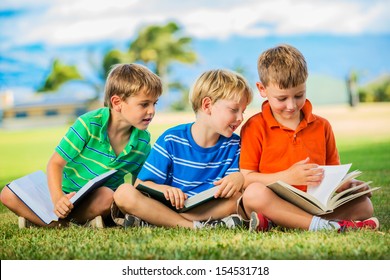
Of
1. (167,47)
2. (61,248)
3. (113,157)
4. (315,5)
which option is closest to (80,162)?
(113,157)

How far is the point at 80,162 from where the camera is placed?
2.95 m

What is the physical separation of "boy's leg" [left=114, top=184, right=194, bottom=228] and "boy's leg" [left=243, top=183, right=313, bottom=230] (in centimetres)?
28

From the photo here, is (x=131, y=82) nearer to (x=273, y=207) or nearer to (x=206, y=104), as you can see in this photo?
(x=206, y=104)

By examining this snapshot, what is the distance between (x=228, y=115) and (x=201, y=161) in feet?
0.75

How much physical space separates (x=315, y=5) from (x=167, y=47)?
10123 millimetres

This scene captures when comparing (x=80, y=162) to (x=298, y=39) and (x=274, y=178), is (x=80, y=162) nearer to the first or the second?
(x=274, y=178)

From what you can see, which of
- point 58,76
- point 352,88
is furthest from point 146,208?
point 58,76

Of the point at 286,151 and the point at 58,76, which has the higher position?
the point at 58,76

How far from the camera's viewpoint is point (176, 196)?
8.35 ft

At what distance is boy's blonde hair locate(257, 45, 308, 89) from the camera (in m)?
2.61

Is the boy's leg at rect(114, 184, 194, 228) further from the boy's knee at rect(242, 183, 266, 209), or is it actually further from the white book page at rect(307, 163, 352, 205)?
the white book page at rect(307, 163, 352, 205)

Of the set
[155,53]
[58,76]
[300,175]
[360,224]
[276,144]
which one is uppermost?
[155,53]

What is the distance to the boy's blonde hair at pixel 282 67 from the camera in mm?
2607

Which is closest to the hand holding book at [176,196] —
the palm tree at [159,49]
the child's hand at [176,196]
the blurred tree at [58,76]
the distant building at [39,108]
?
the child's hand at [176,196]
